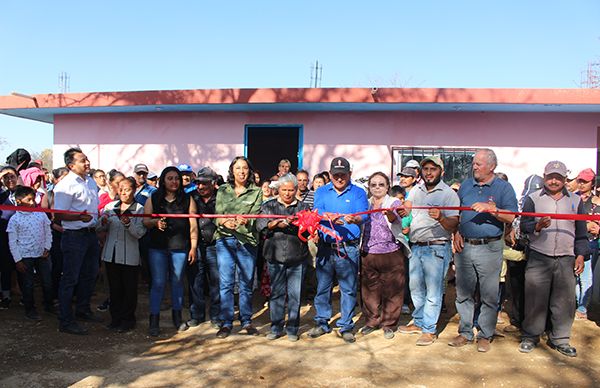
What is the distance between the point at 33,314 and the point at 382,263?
163 inches

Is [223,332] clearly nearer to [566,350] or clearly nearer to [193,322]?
[193,322]

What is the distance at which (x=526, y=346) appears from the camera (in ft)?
17.3

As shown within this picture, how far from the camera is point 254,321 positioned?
21.0 ft

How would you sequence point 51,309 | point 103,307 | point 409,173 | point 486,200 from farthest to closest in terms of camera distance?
point 409,173 < point 103,307 < point 51,309 < point 486,200

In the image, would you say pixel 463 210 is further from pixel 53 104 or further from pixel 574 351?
pixel 53 104

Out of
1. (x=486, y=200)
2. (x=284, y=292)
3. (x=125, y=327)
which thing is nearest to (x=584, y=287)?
(x=486, y=200)

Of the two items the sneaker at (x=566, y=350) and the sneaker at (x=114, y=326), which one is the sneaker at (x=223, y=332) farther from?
the sneaker at (x=566, y=350)

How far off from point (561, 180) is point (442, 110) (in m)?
4.59

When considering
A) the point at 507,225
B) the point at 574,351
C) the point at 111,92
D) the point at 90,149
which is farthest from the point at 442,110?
the point at 90,149

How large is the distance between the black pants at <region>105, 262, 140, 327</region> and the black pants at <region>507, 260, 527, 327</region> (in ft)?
14.5

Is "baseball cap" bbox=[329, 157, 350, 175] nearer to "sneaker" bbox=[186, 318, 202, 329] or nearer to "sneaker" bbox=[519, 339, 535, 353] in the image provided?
"sneaker" bbox=[186, 318, 202, 329]

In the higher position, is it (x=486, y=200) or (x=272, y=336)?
(x=486, y=200)

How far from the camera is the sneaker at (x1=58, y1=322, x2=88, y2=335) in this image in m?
5.60

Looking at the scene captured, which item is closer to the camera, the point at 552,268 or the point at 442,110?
the point at 552,268
